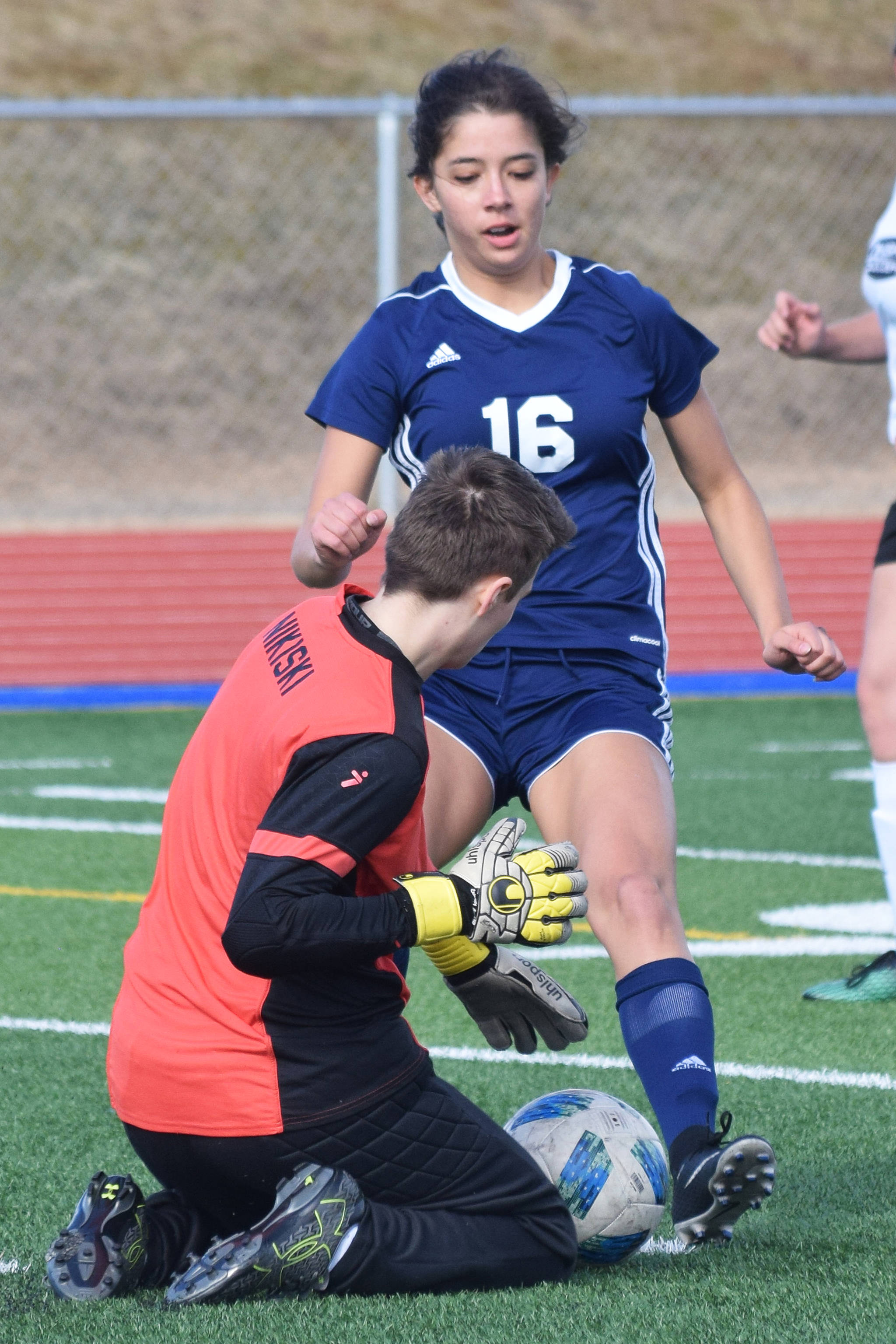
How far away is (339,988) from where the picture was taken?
2.84m

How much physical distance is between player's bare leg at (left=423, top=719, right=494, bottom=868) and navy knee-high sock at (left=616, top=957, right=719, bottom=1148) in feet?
1.58

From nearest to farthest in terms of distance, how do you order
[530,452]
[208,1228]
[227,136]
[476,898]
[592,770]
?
[476,898], [208,1228], [592,770], [530,452], [227,136]

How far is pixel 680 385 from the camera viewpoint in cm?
375

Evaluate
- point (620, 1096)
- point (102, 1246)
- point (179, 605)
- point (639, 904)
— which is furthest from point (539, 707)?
point (179, 605)

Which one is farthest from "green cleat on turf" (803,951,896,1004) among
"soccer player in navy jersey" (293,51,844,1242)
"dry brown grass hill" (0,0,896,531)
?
"dry brown grass hill" (0,0,896,531)

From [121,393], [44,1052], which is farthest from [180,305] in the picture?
[44,1052]

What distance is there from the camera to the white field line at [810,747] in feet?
29.4

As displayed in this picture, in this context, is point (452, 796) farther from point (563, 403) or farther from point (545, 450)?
point (563, 403)

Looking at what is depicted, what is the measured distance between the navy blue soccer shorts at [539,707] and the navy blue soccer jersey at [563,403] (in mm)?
40

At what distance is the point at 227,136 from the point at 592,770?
23.0 meters

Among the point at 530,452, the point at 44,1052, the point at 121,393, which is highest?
the point at 530,452

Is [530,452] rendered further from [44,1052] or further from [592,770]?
[44,1052]

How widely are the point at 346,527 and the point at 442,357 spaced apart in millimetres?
682

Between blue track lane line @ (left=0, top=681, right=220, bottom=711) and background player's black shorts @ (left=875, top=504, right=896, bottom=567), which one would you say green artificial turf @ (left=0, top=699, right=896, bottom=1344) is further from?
blue track lane line @ (left=0, top=681, right=220, bottom=711)
